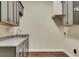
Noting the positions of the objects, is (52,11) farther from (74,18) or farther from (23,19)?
(74,18)

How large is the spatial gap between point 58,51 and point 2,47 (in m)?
4.37

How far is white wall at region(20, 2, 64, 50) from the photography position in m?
5.92

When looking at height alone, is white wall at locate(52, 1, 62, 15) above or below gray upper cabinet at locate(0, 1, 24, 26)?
above

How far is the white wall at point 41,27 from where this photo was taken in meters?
5.92

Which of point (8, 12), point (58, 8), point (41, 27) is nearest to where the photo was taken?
point (8, 12)

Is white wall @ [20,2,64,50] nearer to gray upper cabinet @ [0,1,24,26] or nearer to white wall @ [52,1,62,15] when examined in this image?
white wall @ [52,1,62,15]

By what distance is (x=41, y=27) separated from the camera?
19.6ft

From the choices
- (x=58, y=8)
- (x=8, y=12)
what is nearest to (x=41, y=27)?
(x=58, y=8)

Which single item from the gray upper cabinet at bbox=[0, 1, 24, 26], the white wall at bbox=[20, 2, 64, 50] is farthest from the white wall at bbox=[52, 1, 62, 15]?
the gray upper cabinet at bbox=[0, 1, 24, 26]

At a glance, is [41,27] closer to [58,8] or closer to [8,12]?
[58,8]

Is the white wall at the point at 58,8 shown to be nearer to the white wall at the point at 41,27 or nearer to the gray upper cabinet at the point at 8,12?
the white wall at the point at 41,27

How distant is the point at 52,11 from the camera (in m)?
5.88

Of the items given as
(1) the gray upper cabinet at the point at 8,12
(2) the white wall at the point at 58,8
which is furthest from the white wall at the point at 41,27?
(1) the gray upper cabinet at the point at 8,12

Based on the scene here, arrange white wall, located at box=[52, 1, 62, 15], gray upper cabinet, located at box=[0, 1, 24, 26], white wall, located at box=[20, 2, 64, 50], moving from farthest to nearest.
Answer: white wall, located at box=[20, 2, 64, 50], white wall, located at box=[52, 1, 62, 15], gray upper cabinet, located at box=[0, 1, 24, 26]
